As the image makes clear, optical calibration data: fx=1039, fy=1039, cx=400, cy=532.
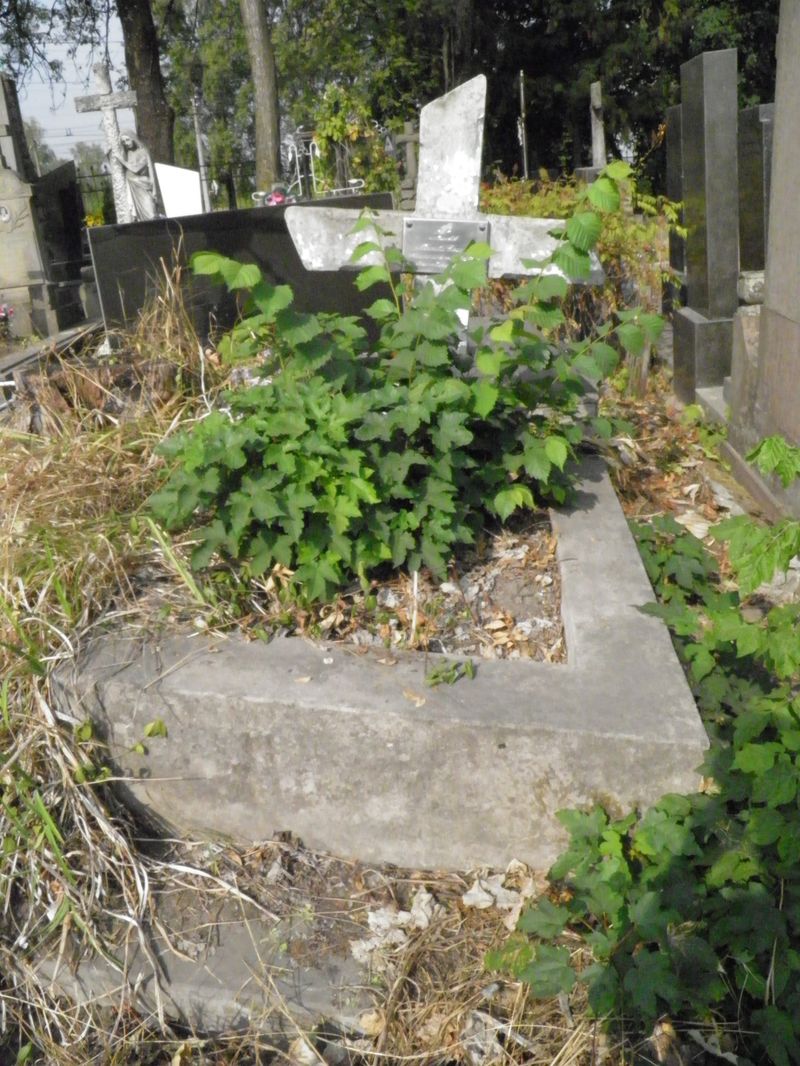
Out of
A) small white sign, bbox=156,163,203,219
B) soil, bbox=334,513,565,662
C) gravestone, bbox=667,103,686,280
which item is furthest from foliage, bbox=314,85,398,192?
soil, bbox=334,513,565,662

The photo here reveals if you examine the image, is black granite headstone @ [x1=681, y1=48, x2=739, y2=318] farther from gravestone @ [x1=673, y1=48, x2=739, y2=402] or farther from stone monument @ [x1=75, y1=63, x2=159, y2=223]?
stone monument @ [x1=75, y1=63, x2=159, y2=223]

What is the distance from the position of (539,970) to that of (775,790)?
2.15 feet

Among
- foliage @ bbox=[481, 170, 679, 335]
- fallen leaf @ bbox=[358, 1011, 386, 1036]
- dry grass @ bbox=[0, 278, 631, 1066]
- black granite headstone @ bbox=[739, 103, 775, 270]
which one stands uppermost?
black granite headstone @ bbox=[739, 103, 775, 270]

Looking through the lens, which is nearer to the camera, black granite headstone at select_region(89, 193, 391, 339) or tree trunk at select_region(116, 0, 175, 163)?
black granite headstone at select_region(89, 193, 391, 339)

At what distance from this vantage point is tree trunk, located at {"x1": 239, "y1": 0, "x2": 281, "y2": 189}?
Answer: 661 inches

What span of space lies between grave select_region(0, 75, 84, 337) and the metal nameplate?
850cm

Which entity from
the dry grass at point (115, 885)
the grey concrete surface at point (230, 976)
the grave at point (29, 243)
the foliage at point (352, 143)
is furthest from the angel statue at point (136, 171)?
the grey concrete surface at point (230, 976)

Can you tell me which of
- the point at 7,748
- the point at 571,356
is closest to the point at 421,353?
the point at 571,356

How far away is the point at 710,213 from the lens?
626 cm

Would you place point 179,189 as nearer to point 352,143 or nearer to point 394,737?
point 352,143

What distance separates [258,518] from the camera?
293 cm

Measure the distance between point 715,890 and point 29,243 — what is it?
1133 cm

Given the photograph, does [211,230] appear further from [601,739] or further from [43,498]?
[601,739]

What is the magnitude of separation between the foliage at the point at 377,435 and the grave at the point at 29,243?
8.92 meters
